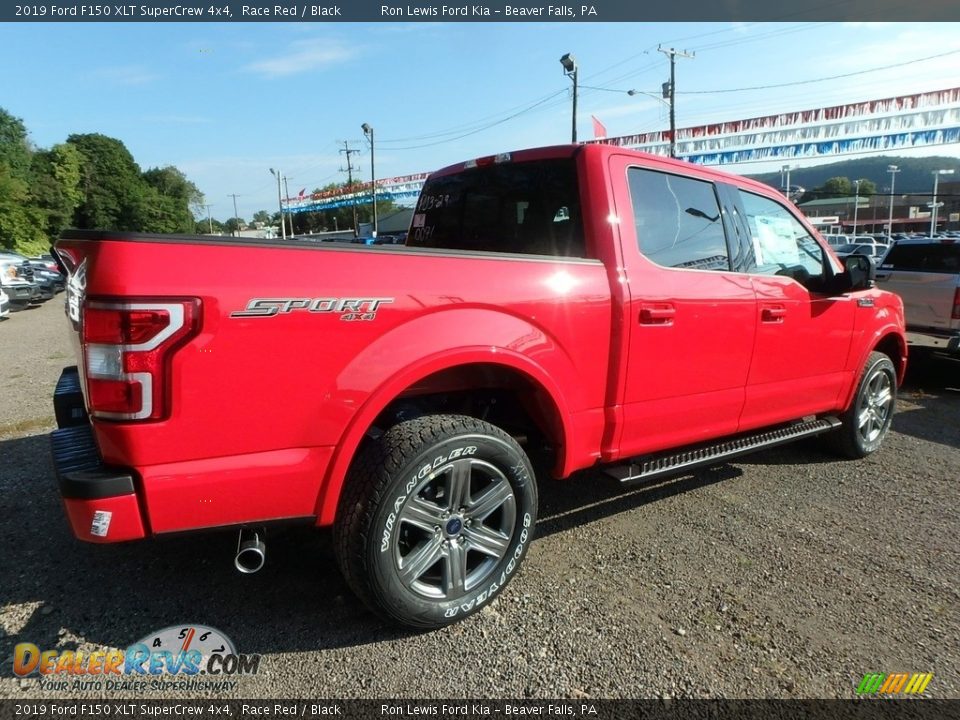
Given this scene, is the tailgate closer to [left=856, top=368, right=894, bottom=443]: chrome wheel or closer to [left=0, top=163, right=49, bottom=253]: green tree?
[left=856, top=368, right=894, bottom=443]: chrome wheel

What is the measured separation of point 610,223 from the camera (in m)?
3.06

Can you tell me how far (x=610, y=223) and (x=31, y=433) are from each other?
491 cm

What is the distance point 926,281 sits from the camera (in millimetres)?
7613

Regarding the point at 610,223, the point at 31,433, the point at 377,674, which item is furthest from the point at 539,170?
the point at 31,433

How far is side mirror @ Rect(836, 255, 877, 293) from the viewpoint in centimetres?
416

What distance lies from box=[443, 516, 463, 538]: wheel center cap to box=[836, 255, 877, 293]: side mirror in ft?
10.3

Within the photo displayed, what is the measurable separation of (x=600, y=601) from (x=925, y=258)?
7.62 meters

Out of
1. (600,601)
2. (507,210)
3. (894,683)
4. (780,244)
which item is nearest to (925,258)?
(780,244)

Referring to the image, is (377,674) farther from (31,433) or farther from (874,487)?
(31,433)

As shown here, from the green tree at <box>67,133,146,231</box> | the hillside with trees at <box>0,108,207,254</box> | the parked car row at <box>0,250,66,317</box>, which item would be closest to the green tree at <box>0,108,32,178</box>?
the hillside with trees at <box>0,108,207,254</box>

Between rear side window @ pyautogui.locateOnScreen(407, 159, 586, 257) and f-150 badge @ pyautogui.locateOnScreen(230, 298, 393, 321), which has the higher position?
rear side window @ pyautogui.locateOnScreen(407, 159, 586, 257)

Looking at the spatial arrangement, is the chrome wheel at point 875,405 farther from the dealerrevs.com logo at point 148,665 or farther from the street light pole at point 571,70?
the street light pole at point 571,70

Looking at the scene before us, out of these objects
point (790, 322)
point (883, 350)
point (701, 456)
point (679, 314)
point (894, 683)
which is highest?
point (679, 314)

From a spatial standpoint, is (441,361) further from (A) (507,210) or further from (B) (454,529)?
(A) (507,210)
